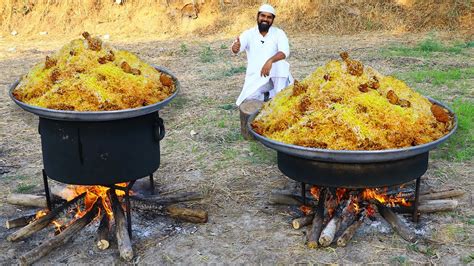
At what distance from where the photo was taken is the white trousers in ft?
26.9

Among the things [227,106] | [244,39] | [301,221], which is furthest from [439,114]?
[227,106]

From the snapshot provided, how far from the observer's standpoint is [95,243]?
491 centimetres

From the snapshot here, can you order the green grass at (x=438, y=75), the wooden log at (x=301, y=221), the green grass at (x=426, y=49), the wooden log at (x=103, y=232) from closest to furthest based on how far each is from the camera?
the wooden log at (x=103, y=232)
the wooden log at (x=301, y=221)
the green grass at (x=438, y=75)
the green grass at (x=426, y=49)

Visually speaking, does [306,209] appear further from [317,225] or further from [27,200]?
[27,200]

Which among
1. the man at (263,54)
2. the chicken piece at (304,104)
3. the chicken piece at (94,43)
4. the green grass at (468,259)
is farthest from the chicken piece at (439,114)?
the man at (263,54)

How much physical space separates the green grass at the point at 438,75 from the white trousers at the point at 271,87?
125 inches

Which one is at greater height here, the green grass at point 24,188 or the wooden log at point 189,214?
the wooden log at point 189,214

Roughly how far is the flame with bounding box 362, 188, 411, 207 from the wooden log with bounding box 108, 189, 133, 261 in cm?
219

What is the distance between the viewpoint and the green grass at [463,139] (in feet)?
22.2

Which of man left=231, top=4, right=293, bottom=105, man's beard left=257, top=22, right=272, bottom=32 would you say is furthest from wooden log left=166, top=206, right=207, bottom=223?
man's beard left=257, top=22, right=272, bottom=32

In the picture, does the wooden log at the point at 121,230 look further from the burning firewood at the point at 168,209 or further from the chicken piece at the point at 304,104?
the chicken piece at the point at 304,104

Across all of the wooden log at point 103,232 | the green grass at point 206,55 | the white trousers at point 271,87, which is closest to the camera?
the wooden log at point 103,232

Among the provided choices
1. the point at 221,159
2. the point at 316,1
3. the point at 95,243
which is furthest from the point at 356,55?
the point at 95,243

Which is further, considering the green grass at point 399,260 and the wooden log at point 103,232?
the wooden log at point 103,232
